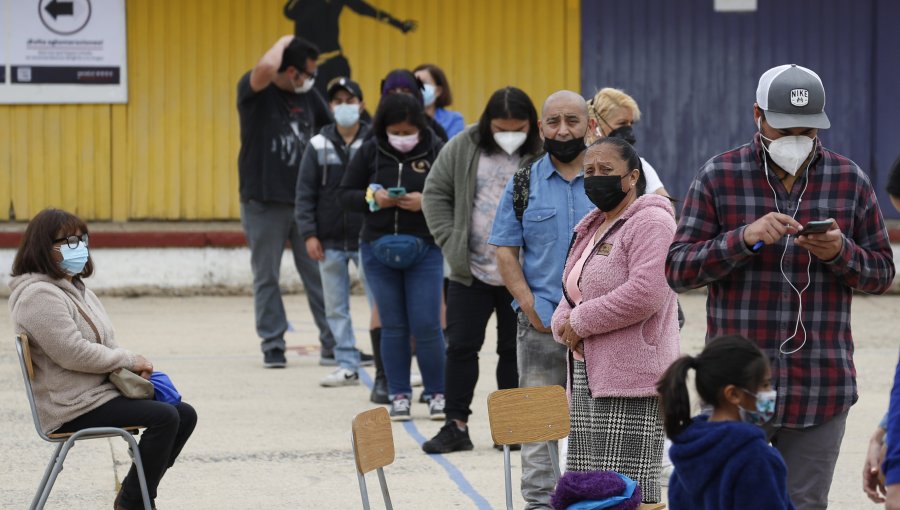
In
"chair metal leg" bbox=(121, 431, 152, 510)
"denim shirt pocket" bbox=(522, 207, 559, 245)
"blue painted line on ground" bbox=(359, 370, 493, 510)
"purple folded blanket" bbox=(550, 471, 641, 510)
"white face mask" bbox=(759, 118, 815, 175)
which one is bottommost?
"blue painted line on ground" bbox=(359, 370, 493, 510)

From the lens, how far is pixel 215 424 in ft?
26.4

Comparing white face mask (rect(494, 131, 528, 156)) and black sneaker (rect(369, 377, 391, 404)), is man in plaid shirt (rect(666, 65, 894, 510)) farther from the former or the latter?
black sneaker (rect(369, 377, 391, 404))

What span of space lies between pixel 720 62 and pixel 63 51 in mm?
6664

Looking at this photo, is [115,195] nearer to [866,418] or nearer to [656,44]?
[656,44]

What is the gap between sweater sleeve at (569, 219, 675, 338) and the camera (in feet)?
16.2

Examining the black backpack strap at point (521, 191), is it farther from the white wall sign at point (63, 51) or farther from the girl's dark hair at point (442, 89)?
the white wall sign at point (63, 51)

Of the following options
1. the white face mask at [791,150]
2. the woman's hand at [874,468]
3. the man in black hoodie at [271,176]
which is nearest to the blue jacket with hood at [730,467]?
the woman's hand at [874,468]

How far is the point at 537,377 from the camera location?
237 inches

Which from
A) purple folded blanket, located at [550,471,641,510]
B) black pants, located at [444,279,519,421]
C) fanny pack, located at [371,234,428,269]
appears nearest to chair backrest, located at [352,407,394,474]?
purple folded blanket, located at [550,471,641,510]

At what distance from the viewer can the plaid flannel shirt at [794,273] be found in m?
4.37

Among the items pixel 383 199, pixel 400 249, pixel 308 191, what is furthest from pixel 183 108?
pixel 400 249

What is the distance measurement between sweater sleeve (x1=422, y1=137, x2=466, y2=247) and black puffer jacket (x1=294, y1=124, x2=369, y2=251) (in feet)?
6.21

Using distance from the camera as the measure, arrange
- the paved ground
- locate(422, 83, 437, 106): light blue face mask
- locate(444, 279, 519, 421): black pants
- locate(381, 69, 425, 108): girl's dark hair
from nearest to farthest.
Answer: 1. the paved ground
2. locate(444, 279, 519, 421): black pants
3. locate(381, 69, 425, 108): girl's dark hair
4. locate(422, 83, 437, 106): light blue face mask

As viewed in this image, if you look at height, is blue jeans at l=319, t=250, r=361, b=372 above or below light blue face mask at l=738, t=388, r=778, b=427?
below
